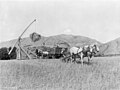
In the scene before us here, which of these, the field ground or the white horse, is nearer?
the field ground

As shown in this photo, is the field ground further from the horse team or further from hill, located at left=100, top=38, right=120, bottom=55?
hill, located at left=100, top=38, right=120, bottom=55

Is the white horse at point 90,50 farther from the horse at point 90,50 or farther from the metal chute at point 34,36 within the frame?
the metal chute at point 34,36

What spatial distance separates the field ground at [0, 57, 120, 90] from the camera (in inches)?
692

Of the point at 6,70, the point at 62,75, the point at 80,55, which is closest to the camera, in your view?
the point at 62,75

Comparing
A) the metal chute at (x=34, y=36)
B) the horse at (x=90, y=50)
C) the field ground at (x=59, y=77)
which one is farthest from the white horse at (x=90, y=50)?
the metal chute at (x=34, y=36)

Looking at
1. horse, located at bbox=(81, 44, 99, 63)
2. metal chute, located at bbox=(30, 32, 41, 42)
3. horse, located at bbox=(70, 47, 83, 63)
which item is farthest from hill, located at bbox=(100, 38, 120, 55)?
horse, located at bbox=(81, 44, 99, 63)

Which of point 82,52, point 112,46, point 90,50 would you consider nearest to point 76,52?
point 82,52

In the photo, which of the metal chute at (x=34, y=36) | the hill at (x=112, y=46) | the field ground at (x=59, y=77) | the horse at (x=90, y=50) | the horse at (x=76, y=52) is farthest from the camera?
the hill at (x=112, y=46)

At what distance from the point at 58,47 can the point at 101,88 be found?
62.7 feet

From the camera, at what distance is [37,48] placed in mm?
35344

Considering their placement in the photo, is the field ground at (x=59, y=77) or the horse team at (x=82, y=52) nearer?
the field ground at (x=59, y=77)

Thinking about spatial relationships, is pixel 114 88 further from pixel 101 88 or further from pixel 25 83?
pixel 25 83

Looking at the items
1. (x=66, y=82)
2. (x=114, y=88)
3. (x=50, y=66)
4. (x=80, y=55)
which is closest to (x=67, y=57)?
(x=80, y=55)

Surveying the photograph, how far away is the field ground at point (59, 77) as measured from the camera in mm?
17578
